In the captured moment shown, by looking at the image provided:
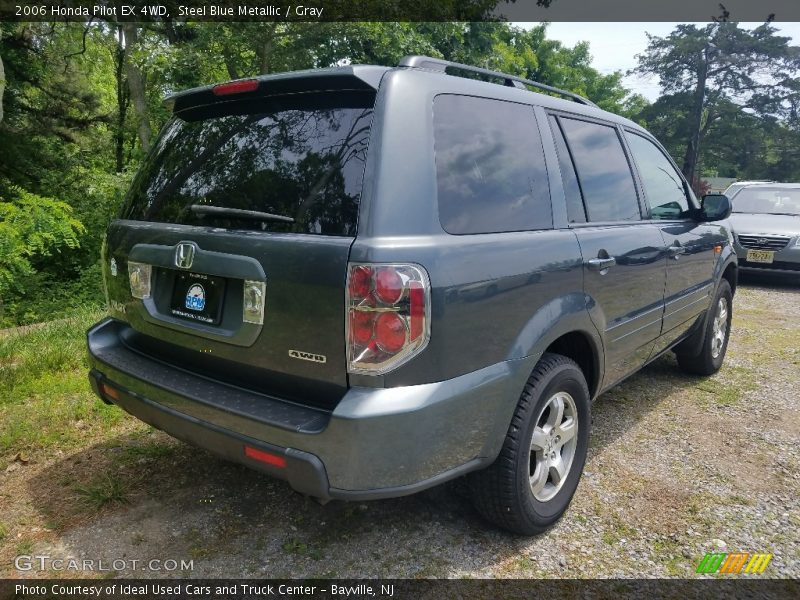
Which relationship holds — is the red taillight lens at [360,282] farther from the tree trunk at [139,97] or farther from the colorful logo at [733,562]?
the tree trunk at [139,97]

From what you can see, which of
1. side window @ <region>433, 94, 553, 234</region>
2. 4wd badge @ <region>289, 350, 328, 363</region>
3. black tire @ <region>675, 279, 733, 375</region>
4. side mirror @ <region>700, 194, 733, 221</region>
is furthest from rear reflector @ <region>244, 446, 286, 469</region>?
black tire @ <region>675, 279, 733, 375</region>

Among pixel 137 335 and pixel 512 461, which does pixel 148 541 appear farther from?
pixel 512 461

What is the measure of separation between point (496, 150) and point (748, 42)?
1612 inches

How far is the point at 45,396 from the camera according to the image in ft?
11.9

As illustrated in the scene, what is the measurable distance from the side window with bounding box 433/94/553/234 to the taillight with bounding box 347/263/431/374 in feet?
1.02

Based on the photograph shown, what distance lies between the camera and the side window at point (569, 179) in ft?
8.65

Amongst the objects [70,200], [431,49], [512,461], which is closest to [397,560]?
[512,461]

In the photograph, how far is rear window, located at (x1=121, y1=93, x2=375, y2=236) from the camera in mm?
1929

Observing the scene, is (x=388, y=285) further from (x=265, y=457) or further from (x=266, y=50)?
(x=266, y=50)

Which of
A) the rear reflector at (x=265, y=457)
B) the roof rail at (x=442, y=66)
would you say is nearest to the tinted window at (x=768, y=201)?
the roof rail at (x=442, y=66)

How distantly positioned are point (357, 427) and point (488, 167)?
114cm

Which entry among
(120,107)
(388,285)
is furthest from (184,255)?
(120,107)

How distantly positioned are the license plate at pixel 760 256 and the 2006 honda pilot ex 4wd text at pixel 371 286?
7.68 meters

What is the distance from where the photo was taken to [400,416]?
5.81ft
